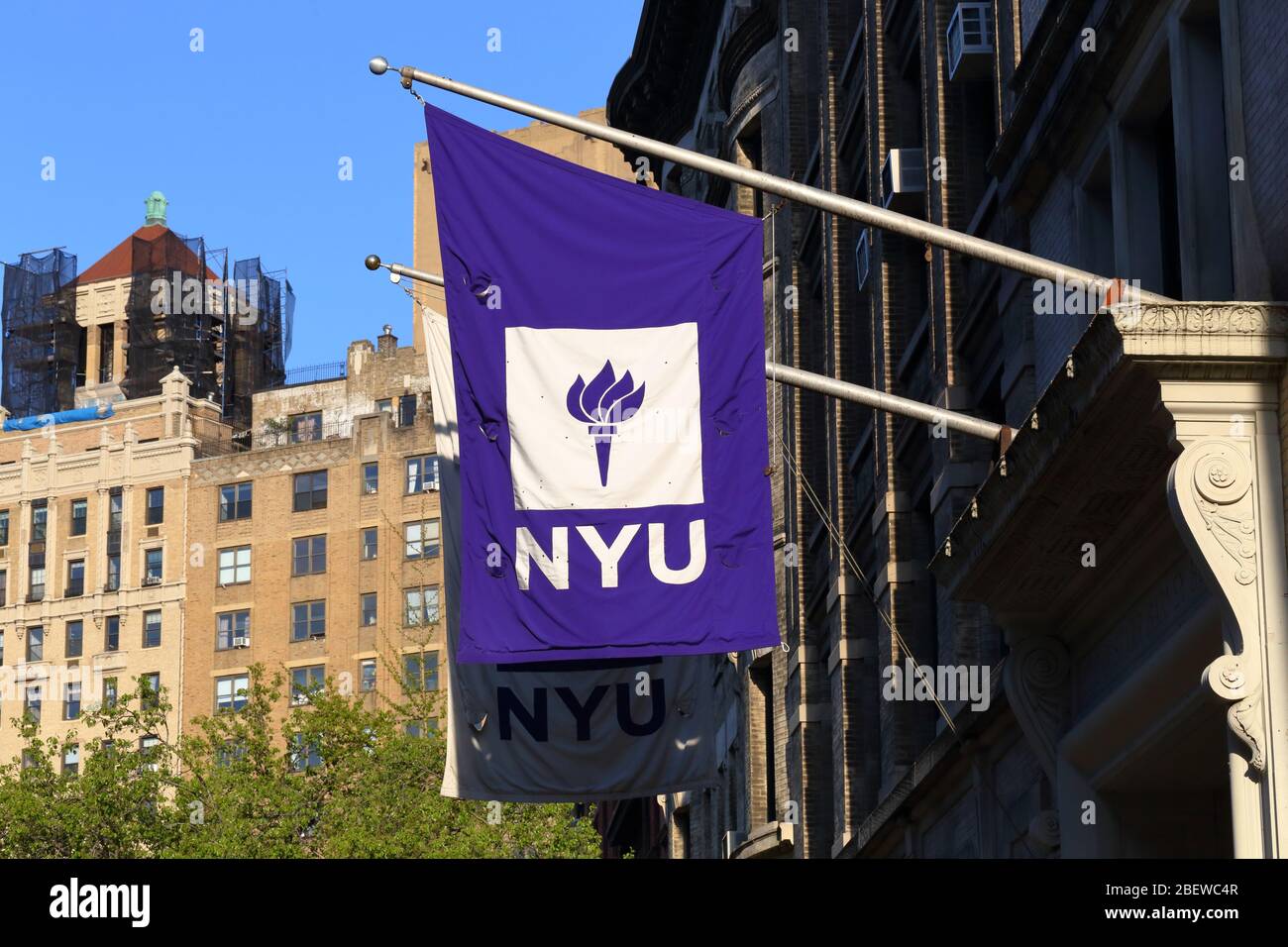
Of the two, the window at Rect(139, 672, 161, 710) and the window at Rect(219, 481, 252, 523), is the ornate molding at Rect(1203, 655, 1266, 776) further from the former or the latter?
the window at Rect(219, 481, 252, 523)

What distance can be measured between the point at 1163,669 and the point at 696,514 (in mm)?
3622

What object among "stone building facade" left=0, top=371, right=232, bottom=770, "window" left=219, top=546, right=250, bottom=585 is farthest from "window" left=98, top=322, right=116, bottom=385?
"window" left=219, top=546, right=250, bottom=585

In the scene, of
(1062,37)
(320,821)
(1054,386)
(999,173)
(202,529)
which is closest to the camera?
(1054,386)

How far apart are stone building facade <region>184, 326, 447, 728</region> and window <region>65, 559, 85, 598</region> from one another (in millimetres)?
8099

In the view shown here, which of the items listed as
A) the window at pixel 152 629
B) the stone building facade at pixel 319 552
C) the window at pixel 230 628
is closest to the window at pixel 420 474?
the stone building facade at pixel 319 552

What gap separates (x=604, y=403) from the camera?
16422mm

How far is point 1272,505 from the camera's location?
1297 cm

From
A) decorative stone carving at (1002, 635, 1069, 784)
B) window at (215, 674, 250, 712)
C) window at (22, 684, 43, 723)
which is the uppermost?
window at (22, 684, 43, 723)

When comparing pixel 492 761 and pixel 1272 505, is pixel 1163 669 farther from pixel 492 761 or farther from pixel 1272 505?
pixel 492 761

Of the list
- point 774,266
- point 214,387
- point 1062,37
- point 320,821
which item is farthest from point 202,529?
point 1062,37

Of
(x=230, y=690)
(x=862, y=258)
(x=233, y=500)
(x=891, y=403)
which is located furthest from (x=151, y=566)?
(x=891, y=403)

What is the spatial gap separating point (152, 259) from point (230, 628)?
32.0 metres

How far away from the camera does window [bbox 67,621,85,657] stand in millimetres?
121438

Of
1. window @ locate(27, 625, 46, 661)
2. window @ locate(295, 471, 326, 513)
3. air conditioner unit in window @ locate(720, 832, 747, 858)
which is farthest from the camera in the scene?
window @ locate(27, 625, 46, 661)
